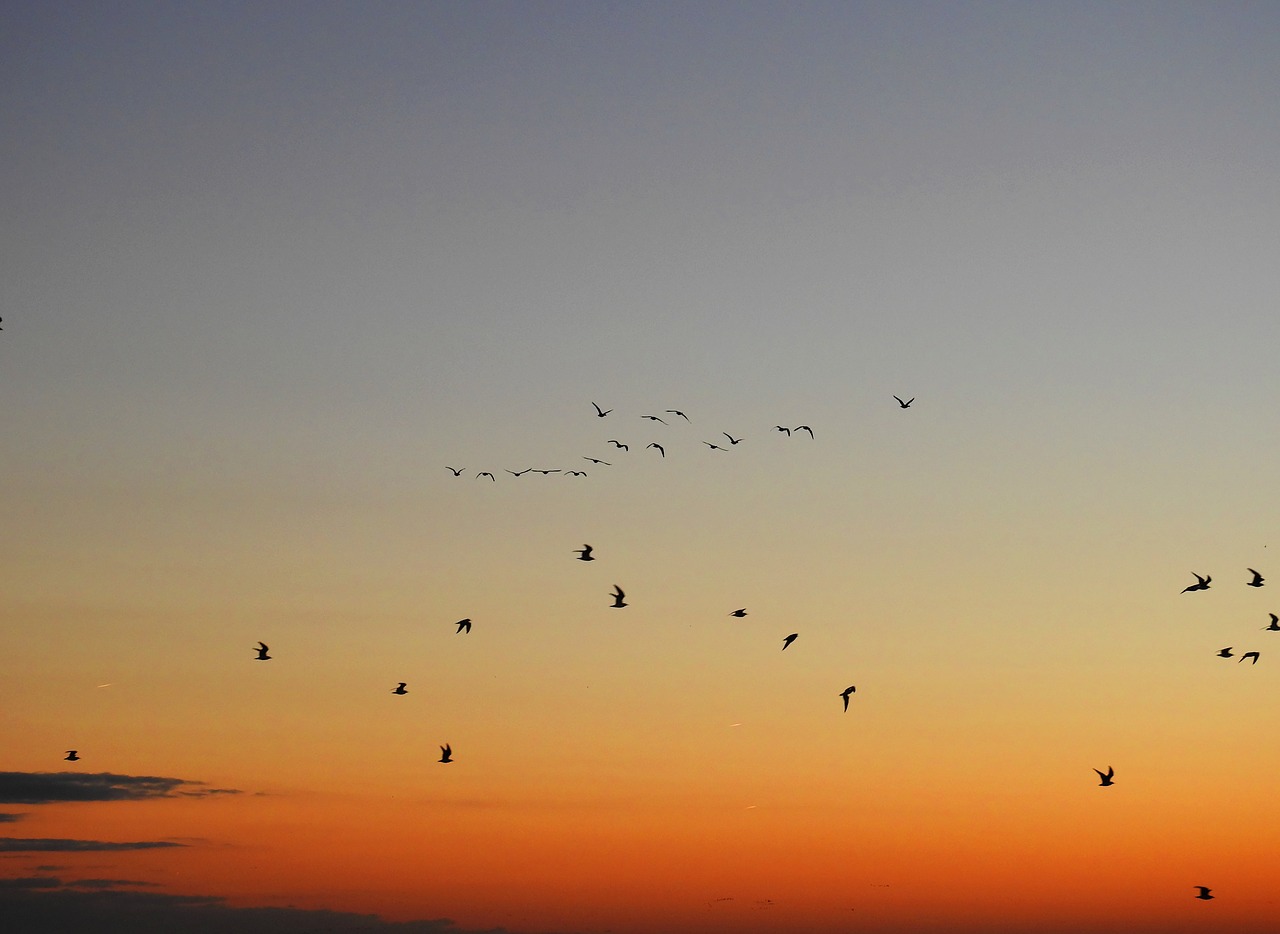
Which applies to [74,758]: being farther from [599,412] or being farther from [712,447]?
[712,447]

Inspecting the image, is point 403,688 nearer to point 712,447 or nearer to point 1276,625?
point 712,447

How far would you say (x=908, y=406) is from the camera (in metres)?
95.9

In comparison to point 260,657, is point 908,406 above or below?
above

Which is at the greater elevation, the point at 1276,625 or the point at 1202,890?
the point at 1276,625

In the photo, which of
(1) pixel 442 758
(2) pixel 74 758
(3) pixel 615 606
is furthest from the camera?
(2) pixel 74 758

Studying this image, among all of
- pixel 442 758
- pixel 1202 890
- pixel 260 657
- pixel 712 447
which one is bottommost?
pixel 1202 890

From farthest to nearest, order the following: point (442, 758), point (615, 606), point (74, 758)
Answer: point (74, 758), point (442, 758), point (615, 606)

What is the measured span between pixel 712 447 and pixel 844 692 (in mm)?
17311

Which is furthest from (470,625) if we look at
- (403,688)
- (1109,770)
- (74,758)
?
(1109,770)

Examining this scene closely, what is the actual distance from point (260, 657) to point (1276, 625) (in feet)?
215

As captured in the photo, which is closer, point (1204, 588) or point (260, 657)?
point (1204, 588)

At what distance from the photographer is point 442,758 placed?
3679 inches

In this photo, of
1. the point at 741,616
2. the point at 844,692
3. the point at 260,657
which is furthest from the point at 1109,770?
the point at 260,657

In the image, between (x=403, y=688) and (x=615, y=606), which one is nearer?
(x=615, y=606)
